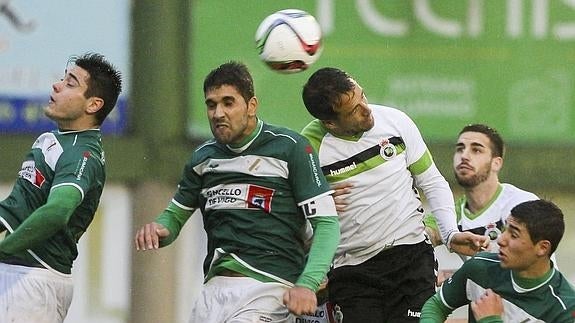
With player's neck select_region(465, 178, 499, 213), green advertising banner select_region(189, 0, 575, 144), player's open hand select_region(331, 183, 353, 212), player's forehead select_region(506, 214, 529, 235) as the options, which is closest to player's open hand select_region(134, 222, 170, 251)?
player's open hand select_region(331, 183, 353, 212)

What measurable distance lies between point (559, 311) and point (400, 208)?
3.85ft

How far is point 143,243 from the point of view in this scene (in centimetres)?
690

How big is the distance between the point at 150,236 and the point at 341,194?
114 centimetres

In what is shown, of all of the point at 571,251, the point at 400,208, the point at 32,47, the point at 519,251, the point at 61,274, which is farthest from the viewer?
the point at 571,251

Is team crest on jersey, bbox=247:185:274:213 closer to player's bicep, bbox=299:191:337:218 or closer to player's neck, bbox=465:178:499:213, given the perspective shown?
player's bicep, bbox=299:191:337:218

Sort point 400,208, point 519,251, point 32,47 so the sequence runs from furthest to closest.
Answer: point 32,47
point 400,208
point 519,251

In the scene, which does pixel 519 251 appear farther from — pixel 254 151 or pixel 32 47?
pixel 32 47

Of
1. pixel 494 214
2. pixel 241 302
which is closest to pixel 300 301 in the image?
pixel 241 302

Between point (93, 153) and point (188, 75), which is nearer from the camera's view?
point (93, 153)

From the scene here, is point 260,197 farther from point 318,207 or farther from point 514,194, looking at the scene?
point 514,194

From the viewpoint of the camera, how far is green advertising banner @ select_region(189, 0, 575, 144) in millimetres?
12055

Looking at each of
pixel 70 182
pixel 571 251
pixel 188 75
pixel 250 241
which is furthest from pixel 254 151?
pixel 571 251

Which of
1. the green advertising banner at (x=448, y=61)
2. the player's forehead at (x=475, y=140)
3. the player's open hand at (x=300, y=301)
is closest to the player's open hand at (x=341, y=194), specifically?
the player's open hand at (x=300, y=301)

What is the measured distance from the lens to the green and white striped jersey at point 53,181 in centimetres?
696
